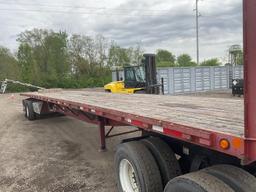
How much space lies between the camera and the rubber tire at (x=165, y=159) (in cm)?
331

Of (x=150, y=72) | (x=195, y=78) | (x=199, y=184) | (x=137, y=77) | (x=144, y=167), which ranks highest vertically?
(x=150, y=72)

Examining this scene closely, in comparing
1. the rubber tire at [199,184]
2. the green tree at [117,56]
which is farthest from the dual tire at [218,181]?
the green tree at [117,56]

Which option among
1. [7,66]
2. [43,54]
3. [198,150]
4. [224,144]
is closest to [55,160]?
[198,150]

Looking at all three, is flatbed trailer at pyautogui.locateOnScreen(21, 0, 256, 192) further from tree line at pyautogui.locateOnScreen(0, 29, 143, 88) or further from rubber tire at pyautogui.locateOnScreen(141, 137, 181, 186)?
tree line at pyautogui.locateOnScreen(0, 29, 143, 88)

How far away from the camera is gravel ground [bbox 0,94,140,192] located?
4918 millimetres

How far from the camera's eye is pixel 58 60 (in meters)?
41.0

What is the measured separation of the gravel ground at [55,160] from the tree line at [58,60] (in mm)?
29493

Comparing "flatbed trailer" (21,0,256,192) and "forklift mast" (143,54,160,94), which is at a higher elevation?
"forklift mast" (143,54,160,94)

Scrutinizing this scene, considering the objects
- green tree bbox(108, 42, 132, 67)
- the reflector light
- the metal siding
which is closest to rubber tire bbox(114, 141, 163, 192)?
the reflector light

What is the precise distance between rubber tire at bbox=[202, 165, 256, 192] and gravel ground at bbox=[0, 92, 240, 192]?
2.39m

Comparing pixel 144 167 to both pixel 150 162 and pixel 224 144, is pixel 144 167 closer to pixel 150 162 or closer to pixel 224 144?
pixel 150 162

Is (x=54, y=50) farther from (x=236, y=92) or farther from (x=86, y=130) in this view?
(x=86, y=130)

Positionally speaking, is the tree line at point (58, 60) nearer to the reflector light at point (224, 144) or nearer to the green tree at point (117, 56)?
the green tree at point (117, 56)

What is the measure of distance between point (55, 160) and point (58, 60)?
3627 centimetres
